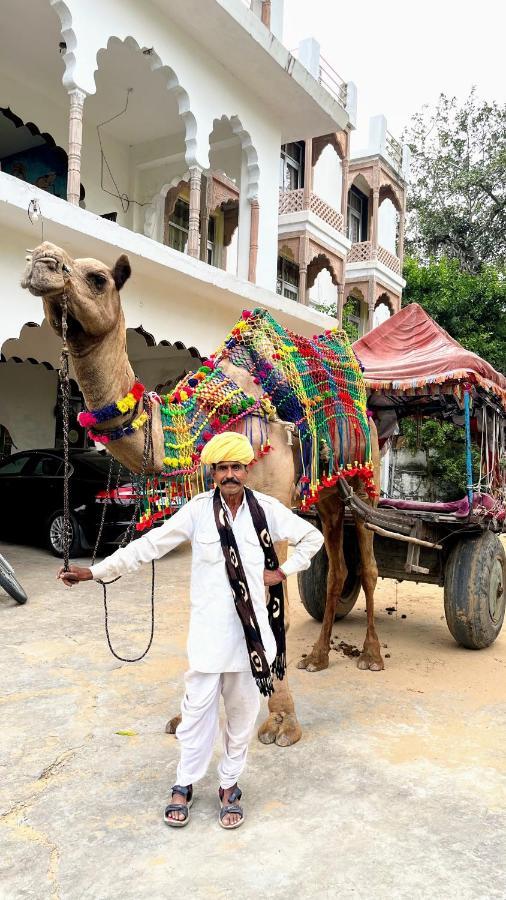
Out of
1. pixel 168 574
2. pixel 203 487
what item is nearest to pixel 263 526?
pixel 203 487

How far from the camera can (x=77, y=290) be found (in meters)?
2.98

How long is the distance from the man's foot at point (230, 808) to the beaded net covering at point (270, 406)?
1324mm

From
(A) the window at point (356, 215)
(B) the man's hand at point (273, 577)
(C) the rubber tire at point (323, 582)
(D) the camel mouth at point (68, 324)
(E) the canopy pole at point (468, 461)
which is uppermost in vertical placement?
(A) the window at point (356, 215)

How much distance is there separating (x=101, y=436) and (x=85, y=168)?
28.9 ft

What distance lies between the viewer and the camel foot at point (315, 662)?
15.8 feet

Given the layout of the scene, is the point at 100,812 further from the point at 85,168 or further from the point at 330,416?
the point at 85,168

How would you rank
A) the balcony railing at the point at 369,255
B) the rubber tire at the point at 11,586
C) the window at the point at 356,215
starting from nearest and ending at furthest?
the rubber tire at the point at 11,586, the balcony railing at the point at 369,255, the window at the point at 356,215

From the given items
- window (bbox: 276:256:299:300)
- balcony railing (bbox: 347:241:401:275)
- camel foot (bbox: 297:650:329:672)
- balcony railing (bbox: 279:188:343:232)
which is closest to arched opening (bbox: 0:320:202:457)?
balcony railing (bbox: 279:188:343:232)

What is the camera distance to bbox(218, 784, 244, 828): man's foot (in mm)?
2713

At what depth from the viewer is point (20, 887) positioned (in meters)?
2.32

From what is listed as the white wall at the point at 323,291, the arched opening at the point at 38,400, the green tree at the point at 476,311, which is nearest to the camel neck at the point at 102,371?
the arched opening at the point at 38,400

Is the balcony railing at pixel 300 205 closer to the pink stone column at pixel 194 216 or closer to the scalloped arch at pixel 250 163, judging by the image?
the scalloped arch at pixel 250 163

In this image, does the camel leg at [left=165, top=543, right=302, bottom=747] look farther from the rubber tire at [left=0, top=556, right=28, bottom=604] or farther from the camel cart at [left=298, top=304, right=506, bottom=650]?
the rubber tire at [left=0, top=556, right=28, bottom=604]

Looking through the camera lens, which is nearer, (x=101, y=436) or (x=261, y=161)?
(x=101, y=436)
